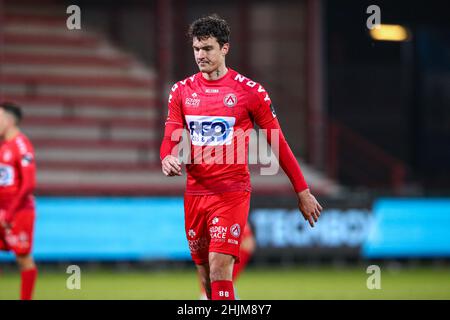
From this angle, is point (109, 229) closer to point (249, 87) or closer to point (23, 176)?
point (23, 176)

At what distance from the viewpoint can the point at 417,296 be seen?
11336 millimetres

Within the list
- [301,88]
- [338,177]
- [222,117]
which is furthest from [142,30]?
[222,117]

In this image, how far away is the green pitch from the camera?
37.8ft

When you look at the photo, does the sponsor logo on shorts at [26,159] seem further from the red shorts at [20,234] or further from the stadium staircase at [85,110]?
the stadium staircase at [85,110]

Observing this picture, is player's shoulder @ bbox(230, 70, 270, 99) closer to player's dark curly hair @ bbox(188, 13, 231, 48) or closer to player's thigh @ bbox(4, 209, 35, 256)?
player's dark curly hair @ bbox(188, 13, 231, 48)

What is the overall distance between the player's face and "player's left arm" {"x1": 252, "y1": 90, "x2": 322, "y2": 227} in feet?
1.32

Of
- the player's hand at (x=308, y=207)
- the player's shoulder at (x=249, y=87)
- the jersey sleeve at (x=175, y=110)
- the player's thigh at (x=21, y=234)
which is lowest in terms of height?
the player's thigh at (x=21, y=234)

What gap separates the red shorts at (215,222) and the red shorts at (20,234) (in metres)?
3.24

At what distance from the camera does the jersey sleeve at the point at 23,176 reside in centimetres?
986

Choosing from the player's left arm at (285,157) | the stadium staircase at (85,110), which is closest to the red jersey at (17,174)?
the player's left arm at (285,157)

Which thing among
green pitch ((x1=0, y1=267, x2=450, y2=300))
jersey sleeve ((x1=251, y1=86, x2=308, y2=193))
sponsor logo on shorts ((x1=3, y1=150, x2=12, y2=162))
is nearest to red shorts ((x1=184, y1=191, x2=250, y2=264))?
jersey sleeve ((x1=251, y1=86, x2=308, y2=193))

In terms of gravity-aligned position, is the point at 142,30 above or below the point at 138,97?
above
